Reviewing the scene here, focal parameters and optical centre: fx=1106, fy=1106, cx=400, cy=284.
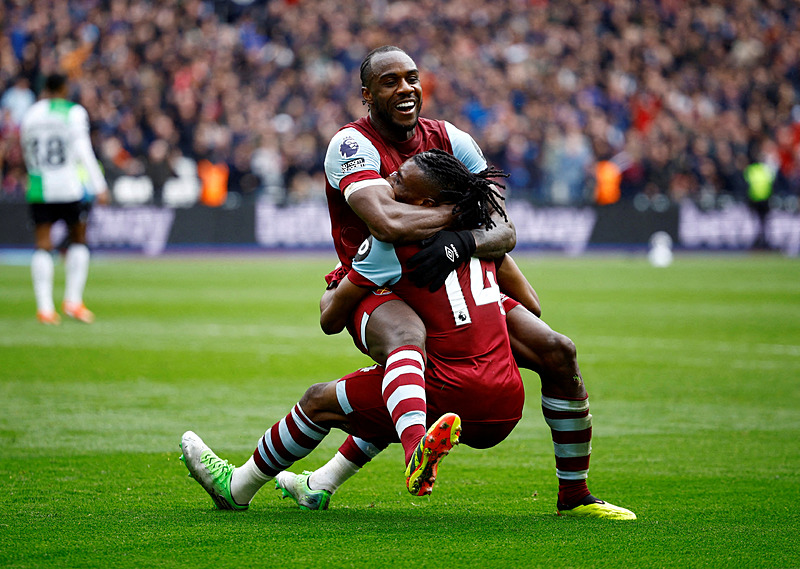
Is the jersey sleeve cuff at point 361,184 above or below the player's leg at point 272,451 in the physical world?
above

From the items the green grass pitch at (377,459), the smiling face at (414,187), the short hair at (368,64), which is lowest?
the green grass pitch at (377,459)

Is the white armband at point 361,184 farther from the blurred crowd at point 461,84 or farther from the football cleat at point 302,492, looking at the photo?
the blurred crowd at point 461,84

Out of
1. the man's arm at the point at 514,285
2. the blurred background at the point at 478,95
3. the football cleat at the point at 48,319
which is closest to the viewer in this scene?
the man's arm at the point at 514,285

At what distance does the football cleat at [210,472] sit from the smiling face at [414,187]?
134 cm

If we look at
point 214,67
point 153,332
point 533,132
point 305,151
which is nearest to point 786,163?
point 533,132

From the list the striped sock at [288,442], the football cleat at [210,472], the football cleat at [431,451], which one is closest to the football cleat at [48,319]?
the football cleat at [210,472]

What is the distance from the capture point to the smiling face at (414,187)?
444cm

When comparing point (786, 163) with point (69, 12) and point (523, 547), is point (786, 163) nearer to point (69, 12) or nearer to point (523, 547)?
point (69, 12)

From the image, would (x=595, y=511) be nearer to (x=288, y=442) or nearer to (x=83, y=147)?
(x=288, y=442)

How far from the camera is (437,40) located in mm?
27500

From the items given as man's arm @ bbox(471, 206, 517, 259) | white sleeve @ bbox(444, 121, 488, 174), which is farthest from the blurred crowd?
man's arm @ bbox(471, 206, 517, 259)

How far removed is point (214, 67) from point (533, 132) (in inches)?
297

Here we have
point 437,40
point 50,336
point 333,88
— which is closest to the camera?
point 50,336

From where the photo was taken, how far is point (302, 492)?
4.72m
